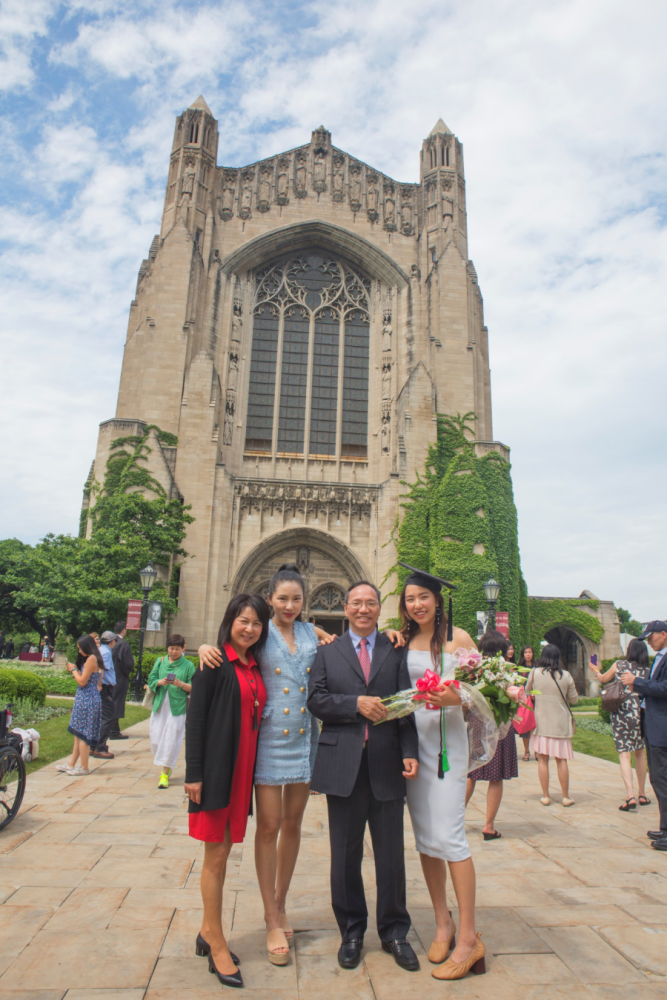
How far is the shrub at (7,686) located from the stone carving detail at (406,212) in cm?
2083

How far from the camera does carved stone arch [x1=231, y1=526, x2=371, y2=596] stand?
826 inches

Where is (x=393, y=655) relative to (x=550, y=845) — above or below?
above

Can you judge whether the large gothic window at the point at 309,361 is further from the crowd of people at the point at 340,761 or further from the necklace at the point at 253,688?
the necklace at the point at 253,688

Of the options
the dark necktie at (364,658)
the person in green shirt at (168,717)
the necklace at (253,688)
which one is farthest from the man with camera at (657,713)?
the person in green shirt at (168,717)

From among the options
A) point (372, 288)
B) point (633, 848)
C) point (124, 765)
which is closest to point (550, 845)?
point (633, 848)

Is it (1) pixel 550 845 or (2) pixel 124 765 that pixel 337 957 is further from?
(2) pixel 124 765

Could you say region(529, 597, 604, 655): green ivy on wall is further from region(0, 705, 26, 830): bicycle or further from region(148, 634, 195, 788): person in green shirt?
region(0, 705, 26, 830): bicycle

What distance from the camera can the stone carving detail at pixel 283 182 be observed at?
24.3 metres

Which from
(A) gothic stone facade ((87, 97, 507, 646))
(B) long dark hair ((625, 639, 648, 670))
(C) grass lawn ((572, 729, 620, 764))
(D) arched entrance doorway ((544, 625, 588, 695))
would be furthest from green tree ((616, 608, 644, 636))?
(B) long dark hair ((625, 639, 648, 670))

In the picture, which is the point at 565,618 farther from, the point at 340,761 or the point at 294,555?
the point at 340,761

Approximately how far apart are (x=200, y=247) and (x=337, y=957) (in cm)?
2333

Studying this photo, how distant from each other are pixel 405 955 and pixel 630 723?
15.5 feet

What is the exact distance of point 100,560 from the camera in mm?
17719

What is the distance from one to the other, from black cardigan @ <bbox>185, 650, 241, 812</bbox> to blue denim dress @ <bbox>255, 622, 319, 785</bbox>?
26 cm
